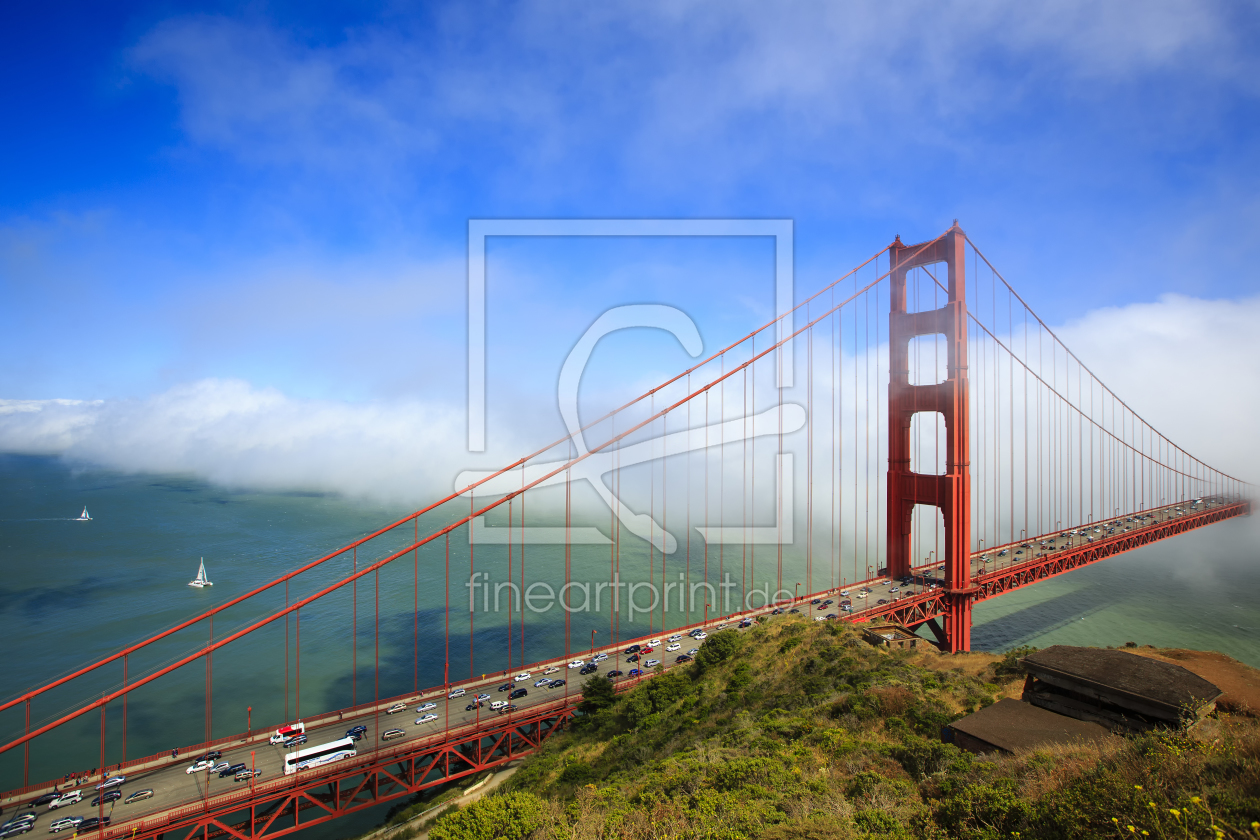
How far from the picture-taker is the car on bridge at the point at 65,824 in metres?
14.8

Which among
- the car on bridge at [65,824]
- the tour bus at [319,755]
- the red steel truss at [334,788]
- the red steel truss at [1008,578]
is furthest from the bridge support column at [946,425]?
the car on bridge at [65,824]

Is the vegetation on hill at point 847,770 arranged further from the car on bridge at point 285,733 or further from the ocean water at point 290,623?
the ocean water at point 290,623

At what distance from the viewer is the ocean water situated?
28.8 meters

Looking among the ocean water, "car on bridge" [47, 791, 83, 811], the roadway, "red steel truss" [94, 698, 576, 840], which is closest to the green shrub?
"red steel truss" [94, 698, 576, 840]

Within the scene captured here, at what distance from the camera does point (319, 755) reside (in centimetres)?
Answer: 1747

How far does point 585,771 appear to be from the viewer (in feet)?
52.0

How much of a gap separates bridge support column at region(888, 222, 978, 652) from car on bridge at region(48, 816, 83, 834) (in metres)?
29.4

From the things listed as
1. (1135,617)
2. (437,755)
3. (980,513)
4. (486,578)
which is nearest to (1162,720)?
(437,755)

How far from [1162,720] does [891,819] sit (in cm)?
529

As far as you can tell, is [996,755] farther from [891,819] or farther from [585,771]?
[585,771]

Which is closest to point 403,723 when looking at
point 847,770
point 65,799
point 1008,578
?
point 65,799

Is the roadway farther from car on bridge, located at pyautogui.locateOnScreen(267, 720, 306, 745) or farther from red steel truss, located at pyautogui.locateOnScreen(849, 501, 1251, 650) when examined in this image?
red steel truss, located at pyautogui.locateOnScreen(849, 501, 1251, 650)

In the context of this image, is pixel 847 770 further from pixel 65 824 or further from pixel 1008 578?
pixel 1008 578

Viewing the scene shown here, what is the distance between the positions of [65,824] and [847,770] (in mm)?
19552
